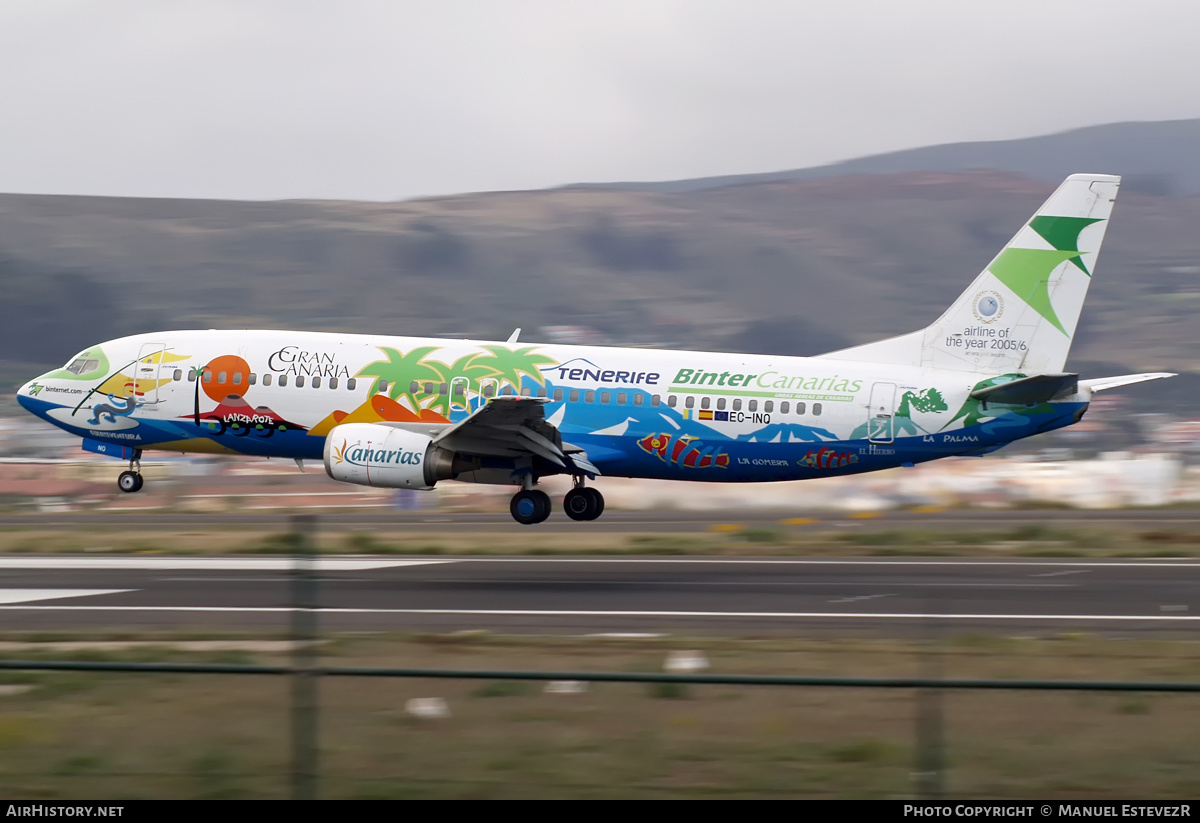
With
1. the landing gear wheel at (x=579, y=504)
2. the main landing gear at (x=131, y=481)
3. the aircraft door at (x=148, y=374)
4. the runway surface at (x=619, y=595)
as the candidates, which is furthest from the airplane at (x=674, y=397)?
the runway surface at (x=619, y=595)

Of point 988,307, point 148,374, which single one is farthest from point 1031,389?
point 148,374

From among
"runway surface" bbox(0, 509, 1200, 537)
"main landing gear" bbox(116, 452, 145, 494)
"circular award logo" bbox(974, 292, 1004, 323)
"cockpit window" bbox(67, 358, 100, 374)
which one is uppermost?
"circular award logo" bbox(974, 292, 1004, 323)

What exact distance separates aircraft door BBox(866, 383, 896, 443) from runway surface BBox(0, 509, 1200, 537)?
4.26 metres

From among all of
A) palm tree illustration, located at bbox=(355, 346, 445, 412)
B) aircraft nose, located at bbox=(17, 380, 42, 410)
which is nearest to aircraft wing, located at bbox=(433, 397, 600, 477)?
palm tree illustration, located at bbox=(355, 346, 445, 412)

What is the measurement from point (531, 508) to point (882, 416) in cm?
671

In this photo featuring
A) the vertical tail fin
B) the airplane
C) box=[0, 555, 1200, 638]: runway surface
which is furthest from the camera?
the vertical tail fin

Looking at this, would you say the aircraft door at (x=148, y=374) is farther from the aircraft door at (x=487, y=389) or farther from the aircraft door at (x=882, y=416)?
the aircraft door at (x=882, y=416)

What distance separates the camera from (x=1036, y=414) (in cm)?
2402

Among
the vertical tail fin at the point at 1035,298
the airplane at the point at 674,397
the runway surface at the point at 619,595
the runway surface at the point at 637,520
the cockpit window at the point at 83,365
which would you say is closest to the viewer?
the runway surface at the point at 619,595

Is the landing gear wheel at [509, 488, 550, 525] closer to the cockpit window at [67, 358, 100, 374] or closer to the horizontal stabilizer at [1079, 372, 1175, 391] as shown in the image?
the cockpit window at [67, 358, 100, 374]

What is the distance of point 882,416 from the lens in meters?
24.6

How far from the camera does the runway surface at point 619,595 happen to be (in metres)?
15.0

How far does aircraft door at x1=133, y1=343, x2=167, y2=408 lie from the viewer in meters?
26.4

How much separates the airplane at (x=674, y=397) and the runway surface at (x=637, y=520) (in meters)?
2.78
